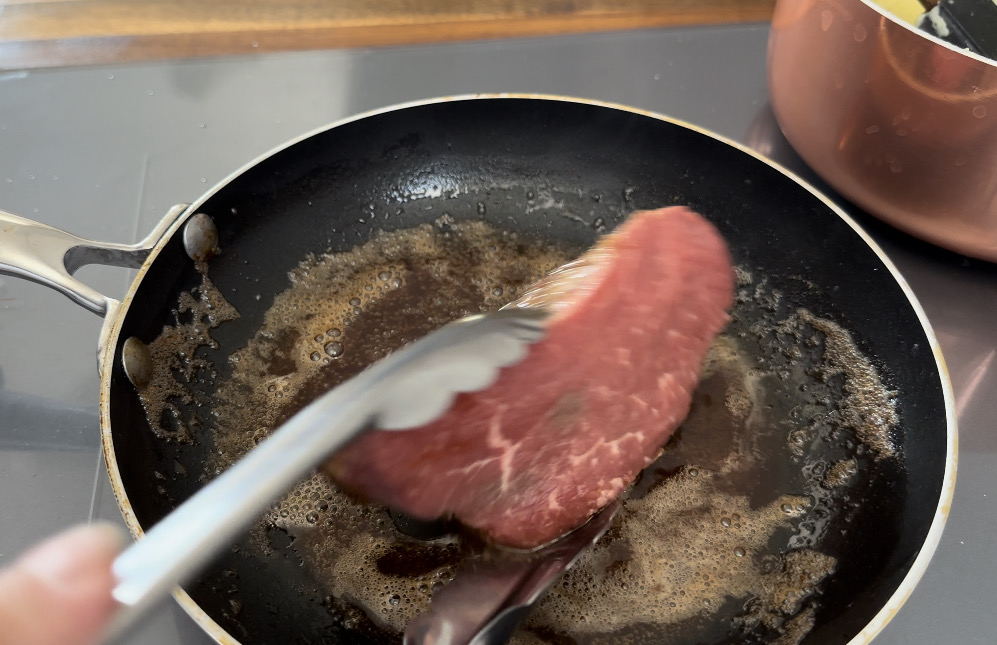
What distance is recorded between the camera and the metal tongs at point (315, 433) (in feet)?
1.18

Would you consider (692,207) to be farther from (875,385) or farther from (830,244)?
(875,385)

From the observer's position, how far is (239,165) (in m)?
0.92

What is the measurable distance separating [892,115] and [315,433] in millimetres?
598

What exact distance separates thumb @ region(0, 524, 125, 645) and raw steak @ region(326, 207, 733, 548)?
191 millimetres

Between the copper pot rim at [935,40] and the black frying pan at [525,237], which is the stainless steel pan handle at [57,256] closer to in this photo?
the black frying pan at [525,237]

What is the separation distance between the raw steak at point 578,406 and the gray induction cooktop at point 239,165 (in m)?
0.24

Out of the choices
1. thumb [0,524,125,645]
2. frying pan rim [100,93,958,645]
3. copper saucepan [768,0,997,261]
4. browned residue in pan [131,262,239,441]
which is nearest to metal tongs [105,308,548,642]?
thumb [0,524,125,645]

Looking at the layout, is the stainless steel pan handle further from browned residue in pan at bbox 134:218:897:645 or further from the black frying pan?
browned residue in pan at bbox 134:218:897:645

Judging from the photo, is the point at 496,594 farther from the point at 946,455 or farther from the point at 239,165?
the point at 239,165

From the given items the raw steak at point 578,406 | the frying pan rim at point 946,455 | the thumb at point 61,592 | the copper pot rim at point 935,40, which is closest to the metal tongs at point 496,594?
the raw steak at point 578,406

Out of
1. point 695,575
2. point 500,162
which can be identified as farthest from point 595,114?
point 695,575

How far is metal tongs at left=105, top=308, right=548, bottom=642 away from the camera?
36cm

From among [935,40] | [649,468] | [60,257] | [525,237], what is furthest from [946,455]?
[60,257]

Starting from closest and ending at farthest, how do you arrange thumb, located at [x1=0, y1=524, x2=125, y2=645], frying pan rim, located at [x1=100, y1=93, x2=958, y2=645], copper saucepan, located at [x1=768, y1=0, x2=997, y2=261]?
thumb, located at [x1=0, y1=524, x2=125, y2=645] → frying pan rim, located at [x1=100, y1=93, x2=958, y2=645] → copper saucepan, located at [x1=768, y1=0, x2=997, y2=261]
